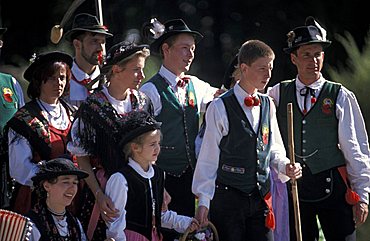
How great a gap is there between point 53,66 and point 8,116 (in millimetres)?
553

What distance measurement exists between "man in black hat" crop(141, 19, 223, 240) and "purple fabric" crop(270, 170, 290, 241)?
1.77 ft

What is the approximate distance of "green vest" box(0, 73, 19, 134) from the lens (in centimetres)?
633

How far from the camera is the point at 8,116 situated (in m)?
6.34

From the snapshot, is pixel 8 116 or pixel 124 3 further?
pixel 124 3

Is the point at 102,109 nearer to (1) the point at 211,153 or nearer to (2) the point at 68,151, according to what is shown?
(2) the point at 68,151

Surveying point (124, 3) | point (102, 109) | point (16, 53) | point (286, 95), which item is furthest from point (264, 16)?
point (102, 109)

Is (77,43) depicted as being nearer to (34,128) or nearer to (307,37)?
(34,128)

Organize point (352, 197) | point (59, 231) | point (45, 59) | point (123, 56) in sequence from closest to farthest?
point (59, 231) → point (123, 56) → point (45, 59) → point (352, 197)

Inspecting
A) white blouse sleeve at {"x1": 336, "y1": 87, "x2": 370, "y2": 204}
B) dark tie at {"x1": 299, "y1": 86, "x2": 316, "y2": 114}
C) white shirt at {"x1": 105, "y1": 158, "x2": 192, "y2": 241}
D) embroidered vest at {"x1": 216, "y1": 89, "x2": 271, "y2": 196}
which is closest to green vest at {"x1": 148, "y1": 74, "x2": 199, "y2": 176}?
embroidered vest at {"x1": 216, "y1": 89, "x2": 271, "y2": 196}

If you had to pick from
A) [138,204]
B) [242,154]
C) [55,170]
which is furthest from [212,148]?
[55,170]

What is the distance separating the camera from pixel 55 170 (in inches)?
220

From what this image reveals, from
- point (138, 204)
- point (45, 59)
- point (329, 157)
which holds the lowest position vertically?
point (138, 204)

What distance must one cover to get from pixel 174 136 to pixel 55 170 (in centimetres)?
103

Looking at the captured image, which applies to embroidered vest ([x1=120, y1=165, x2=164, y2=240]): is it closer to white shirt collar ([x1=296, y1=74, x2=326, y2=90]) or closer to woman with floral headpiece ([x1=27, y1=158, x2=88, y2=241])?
woman with floral headpiece ([x1=27, y1=158, x2=88, y2=241])
